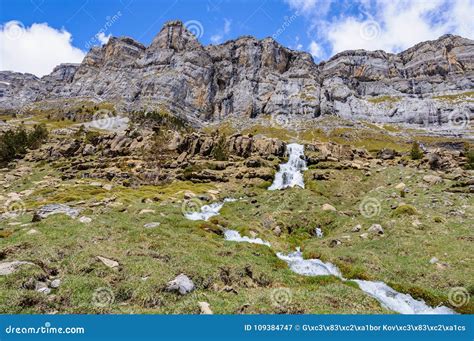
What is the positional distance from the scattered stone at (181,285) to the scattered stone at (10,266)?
10.8 meters

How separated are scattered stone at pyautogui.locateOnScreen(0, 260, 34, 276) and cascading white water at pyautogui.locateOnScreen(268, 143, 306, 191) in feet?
197

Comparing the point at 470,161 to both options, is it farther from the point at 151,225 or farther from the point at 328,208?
the point at 151,225

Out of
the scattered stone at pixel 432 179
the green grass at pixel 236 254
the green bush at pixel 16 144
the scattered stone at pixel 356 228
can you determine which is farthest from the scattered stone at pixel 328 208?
the green bush at pixel 16 144

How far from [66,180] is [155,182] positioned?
23.3 m

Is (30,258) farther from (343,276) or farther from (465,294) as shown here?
(465,294)

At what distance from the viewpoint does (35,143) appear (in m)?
139

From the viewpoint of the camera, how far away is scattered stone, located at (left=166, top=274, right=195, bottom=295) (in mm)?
23531

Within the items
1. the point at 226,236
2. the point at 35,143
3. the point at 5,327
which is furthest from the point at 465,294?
the point at 35,143

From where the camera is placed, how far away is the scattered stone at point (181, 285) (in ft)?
77.2

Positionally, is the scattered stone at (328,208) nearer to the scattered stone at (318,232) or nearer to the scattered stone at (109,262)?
the scattered stone at (318,232)

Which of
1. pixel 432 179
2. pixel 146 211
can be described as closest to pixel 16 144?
pixel 146 211

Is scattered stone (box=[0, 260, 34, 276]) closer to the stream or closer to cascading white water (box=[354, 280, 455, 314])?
the stream

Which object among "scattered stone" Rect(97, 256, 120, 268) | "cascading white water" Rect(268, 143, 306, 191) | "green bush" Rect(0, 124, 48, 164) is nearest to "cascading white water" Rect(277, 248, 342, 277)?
"scattered stone" Rect(97, 256, 120, 268)

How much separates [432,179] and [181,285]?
59.8 meters
